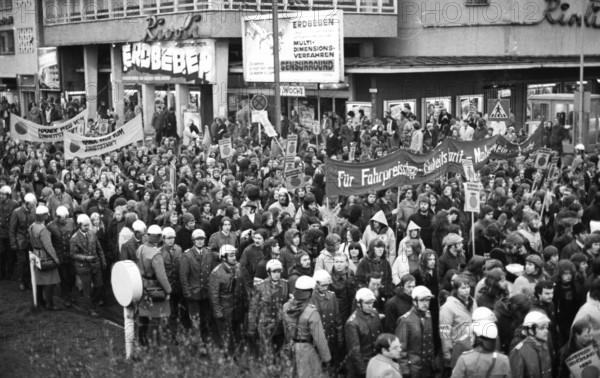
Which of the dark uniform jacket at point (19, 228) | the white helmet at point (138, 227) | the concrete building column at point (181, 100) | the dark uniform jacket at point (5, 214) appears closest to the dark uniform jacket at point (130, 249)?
the white helmet at point (138, 227)

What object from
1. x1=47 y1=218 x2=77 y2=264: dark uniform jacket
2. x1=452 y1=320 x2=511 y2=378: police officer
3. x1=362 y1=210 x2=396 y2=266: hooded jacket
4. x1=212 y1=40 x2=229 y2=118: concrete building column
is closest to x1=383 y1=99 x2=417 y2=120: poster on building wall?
x1=212 y1=40 x2=229 y2=118: concrete building column

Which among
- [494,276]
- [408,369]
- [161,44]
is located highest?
[161,44]

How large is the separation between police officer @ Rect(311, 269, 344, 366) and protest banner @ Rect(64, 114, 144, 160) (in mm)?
12677

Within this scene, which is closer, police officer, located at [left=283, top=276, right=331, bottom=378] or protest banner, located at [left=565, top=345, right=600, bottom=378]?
protest banner, located at [left=565, top=345, right=600, bottom=378]

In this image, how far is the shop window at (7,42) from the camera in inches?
2020

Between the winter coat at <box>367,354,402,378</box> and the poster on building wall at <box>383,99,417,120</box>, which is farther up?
the poster on building wall at <box>383,99,417,120</box>

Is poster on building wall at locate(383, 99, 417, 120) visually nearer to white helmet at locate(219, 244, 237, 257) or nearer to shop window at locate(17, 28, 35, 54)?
shop window at locate(17, 28, 35, 54)

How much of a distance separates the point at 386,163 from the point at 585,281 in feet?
19.8

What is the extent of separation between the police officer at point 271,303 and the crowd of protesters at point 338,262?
17mm

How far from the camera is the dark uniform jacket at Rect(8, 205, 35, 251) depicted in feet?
52.6

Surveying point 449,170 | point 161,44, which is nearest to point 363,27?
point 161,44

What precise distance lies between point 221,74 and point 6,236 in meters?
21.0

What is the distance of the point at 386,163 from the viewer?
16.0m

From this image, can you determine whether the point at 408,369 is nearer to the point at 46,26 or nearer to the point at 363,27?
the point at 363,27
